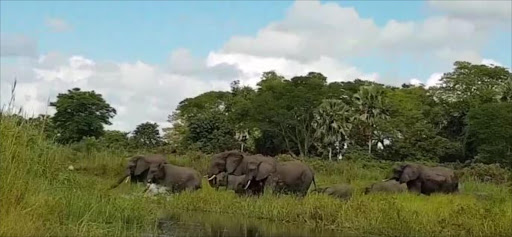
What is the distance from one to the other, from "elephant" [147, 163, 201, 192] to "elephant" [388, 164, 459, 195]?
717cm

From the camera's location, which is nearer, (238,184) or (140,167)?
(238,184)

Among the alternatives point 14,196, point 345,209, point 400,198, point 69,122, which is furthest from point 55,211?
point 69,122

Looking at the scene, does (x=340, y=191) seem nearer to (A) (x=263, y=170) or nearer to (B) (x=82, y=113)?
(A) (x=263, y=170)

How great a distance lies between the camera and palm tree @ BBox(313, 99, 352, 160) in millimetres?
60156

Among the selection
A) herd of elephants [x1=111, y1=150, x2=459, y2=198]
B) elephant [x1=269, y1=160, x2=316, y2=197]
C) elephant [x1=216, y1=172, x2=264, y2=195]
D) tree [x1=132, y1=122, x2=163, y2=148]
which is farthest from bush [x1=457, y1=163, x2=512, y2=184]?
tree [x1=132, y1=122, x2=163, y2=148]

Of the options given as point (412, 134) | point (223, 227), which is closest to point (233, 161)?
point (223, 227)

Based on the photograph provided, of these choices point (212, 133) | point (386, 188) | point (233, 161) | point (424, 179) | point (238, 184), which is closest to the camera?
point (386, 188)

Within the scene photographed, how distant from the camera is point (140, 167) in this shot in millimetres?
25359

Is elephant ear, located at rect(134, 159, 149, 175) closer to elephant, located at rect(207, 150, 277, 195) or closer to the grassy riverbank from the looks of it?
the grassy riverbank

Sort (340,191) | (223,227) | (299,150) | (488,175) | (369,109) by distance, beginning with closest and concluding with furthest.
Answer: (223,227), (340,191), (488,175), (299,150), (369,109)

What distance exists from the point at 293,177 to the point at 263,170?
1.61 metres

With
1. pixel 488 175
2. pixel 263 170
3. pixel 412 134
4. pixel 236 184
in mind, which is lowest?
pixel 236 184

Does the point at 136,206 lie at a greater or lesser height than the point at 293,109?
lesser

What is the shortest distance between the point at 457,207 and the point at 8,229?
42.3 ft
